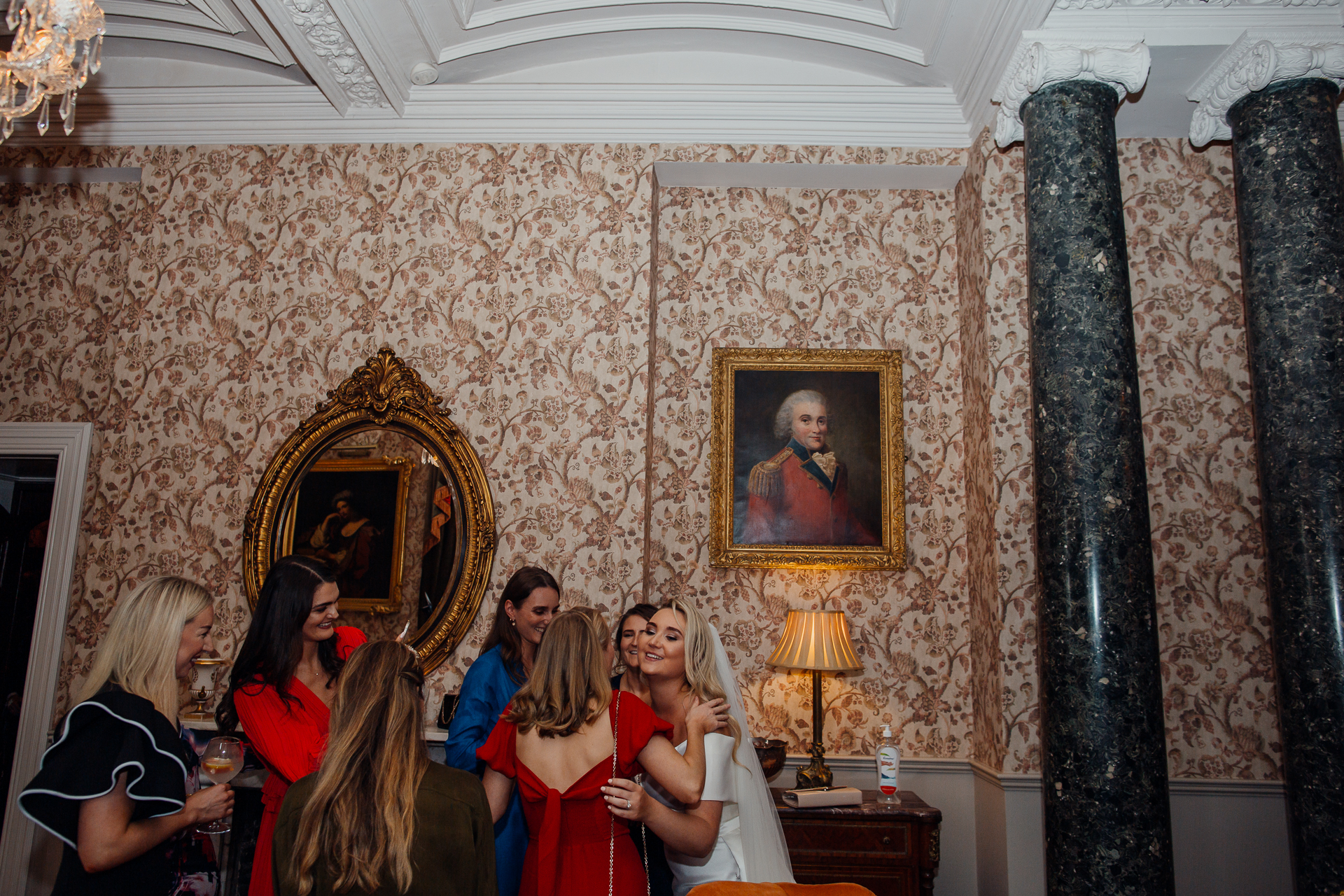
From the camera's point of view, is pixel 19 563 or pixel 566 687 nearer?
pixel 566 687

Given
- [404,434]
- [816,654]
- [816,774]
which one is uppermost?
[404,434]

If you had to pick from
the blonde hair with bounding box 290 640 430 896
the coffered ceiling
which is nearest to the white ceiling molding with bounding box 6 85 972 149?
the coffered ceiling

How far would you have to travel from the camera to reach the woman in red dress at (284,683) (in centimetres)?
263

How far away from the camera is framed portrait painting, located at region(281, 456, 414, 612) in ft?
13.8

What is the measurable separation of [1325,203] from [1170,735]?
2356mm

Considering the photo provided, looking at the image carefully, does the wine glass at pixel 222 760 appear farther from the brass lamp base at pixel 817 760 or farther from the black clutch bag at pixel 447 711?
the brass lamp base at pixel 817 760

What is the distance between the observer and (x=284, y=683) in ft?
8.96

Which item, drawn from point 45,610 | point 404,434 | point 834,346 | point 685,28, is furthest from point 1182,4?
point 45,610

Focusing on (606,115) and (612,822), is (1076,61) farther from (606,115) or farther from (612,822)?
(612,822)

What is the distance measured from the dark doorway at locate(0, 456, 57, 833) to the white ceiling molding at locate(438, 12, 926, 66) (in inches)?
141

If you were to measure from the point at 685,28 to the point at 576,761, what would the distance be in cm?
362

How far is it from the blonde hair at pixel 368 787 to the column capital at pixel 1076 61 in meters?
3.37

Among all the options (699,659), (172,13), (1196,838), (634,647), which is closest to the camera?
(699,659)

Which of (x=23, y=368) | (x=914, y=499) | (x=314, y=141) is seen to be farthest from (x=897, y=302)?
(x=23, y=368)
